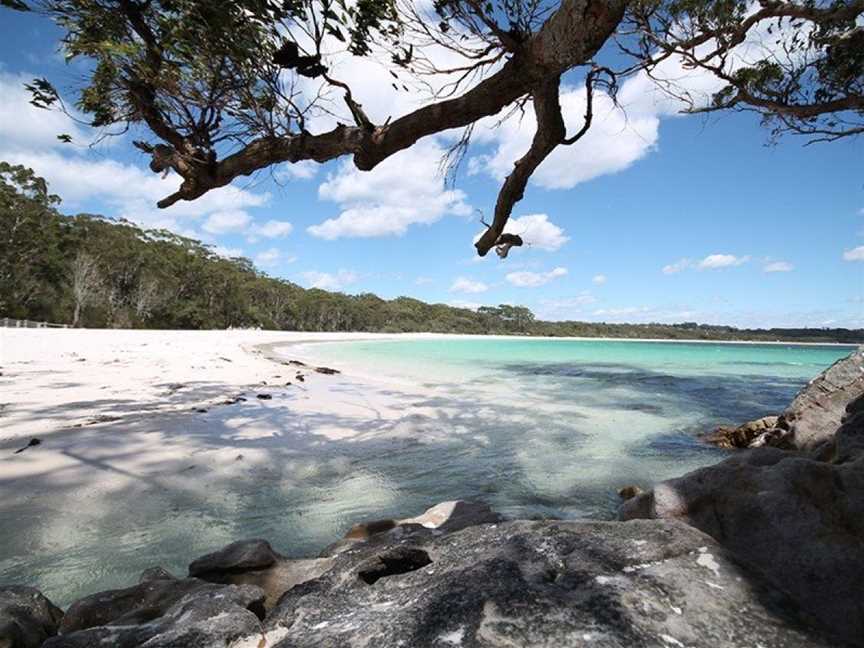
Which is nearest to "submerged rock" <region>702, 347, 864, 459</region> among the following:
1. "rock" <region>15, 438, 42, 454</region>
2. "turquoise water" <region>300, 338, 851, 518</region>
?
"turquoise water" <region>300, 338, 851, 518</region>

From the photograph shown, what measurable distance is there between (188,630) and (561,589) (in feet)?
3.62

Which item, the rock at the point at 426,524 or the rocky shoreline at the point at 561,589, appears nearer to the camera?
the rocky shoreline at the point at 561,589

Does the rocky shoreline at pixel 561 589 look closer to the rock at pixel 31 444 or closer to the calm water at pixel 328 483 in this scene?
the calm water at pixel 328 483

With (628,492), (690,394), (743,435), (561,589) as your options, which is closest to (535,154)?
(628,492)

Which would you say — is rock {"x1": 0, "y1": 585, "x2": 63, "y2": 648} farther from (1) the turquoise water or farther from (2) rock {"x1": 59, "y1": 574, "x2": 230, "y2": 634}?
(1) the turquoise water

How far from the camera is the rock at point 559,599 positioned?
1.16m

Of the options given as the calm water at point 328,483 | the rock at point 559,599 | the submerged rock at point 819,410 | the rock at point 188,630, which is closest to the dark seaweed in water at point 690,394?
the calm water at point 328,483

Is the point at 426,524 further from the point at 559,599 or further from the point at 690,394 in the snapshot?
the point at 690,394

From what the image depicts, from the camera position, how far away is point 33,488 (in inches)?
134

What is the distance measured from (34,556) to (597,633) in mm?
3075

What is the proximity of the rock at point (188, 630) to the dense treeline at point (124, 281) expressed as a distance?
39.1 m

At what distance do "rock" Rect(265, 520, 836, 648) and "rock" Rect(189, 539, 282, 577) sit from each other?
2.23 ft

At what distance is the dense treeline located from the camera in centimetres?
3166

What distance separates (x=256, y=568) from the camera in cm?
221
